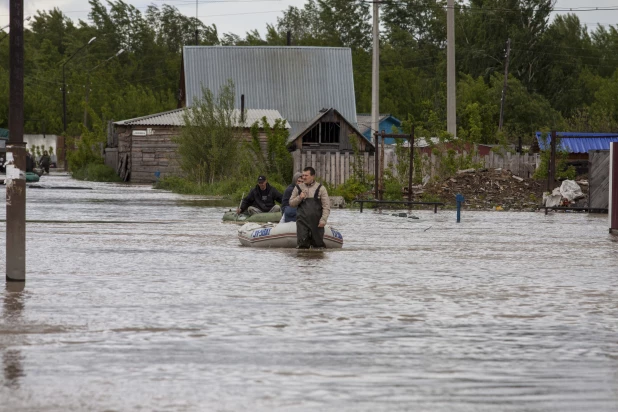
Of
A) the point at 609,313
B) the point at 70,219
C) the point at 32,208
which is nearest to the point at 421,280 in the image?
the point at 609,313

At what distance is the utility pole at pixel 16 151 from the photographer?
13.0 meters

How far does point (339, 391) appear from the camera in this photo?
7336 mm

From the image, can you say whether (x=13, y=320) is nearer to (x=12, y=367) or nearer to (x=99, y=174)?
(x=12, y=367)

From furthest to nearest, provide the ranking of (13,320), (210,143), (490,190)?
(210,143), (490,190), (13,320)

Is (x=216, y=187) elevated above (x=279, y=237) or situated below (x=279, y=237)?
above

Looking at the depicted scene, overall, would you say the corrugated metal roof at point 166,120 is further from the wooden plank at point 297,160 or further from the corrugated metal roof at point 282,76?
the wooden plank at point 297,160

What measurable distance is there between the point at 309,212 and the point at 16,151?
23.2 feet

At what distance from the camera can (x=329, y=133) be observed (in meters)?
63.7

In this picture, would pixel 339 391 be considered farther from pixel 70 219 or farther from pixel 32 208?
pixel 32 208

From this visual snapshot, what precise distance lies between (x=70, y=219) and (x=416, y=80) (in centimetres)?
8481

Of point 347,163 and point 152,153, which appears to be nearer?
point 347,163

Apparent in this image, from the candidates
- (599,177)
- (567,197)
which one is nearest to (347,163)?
(567,197)

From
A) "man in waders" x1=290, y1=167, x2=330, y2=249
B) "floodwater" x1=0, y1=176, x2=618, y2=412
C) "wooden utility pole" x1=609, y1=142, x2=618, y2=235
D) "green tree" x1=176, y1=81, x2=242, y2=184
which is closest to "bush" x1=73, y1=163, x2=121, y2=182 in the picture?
"green tree" x1=176, y1=81, x2=242, y2=184

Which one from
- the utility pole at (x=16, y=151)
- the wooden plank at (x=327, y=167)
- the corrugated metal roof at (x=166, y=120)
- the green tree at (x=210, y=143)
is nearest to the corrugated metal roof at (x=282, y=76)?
the corrugated metal roof at (x=166, y=120)
